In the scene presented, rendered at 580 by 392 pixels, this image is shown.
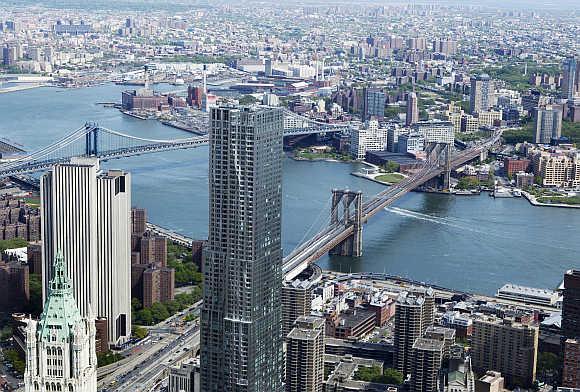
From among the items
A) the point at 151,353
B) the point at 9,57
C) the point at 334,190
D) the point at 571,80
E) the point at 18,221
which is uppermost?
the point at 571,80

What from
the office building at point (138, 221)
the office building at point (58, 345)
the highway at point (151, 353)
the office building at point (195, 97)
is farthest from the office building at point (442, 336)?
the office building at point (195, 97)

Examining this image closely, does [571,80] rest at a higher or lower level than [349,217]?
higher

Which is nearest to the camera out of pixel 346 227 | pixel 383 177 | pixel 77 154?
pixel 346 227

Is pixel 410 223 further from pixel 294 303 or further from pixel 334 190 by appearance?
pixel 294 303

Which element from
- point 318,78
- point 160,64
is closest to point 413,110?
point 318,78

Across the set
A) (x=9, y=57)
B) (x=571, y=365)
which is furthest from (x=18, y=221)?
(x=9, y=57)

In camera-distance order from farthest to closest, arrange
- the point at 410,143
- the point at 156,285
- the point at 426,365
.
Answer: the point at 410,143, the point at 156,285, the point at 426,365

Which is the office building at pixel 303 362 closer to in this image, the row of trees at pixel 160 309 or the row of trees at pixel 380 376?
the row of trees at pixel 380 376

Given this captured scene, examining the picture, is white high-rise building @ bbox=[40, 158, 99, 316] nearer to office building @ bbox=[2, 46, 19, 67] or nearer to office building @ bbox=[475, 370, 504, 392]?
office building @ bbox=[475, 370, 504, 392]
